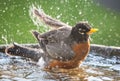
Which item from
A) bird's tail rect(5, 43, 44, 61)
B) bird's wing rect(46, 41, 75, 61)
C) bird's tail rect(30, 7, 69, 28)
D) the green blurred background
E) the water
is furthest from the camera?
the green blurred background

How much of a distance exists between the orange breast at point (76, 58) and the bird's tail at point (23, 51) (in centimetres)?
30

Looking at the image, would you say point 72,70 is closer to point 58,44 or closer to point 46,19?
point 58,44

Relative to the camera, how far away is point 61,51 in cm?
488

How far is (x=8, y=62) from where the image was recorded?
4.96 m

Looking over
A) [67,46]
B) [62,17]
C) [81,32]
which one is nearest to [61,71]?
[67,46]

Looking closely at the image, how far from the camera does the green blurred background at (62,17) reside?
878 cm

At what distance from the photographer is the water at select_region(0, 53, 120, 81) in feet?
14.6

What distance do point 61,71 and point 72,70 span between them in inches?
6.2

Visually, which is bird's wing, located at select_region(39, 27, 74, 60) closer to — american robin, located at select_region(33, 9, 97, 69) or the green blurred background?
american robin, located at select_region(33, 9, 97, 69)

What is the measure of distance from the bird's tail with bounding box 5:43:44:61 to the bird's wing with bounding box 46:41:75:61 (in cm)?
21

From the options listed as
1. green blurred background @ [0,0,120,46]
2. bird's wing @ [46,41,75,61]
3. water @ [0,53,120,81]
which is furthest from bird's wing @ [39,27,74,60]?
green blurred background @ [0,0,120,46]

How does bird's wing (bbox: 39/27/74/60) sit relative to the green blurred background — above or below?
above

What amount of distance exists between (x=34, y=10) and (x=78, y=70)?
3.37ft

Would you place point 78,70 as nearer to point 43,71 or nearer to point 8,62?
point 43,71
